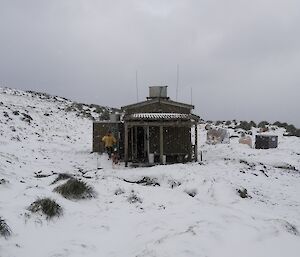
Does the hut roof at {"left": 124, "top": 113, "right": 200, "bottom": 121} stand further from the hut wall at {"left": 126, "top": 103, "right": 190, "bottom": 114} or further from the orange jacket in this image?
the orange jacket

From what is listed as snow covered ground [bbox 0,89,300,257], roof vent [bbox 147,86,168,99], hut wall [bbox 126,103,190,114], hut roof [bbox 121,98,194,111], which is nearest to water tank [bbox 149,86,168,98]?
roof vent [bbox 147,86,168,99]

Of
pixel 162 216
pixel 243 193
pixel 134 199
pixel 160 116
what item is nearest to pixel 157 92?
pixel 160 116

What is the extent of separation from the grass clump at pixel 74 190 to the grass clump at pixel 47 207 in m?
1.42

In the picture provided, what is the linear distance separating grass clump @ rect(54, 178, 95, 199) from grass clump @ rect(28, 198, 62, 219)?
4.66ft

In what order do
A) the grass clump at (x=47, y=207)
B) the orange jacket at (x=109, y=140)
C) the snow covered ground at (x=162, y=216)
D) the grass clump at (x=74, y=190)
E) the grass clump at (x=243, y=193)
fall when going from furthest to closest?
1. the orange jacket at (x=109, y=140)
2. the grass clump at (x=243, y=193)
3. the grass clump at (x=74, y=190)
4. the grass clump at (x=47, y=207)
5. the snow covered ground at (x=162, y=216)

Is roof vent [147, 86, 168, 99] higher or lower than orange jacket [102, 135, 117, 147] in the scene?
higher

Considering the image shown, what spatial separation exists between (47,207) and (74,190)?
1.82 metres

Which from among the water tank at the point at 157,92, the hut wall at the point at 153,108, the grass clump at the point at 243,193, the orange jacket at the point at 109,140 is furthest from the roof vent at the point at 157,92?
the grass clump at the point at 243,193

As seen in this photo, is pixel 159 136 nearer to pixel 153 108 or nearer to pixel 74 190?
pixel 153 108

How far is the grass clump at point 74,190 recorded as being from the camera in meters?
10.3

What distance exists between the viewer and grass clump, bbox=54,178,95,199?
33.7 ft

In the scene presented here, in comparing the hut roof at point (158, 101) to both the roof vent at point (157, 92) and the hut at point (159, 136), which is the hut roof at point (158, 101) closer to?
the hut at point (159, 136)

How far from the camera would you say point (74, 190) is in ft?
34.0

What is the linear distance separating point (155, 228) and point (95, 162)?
14002 mm
